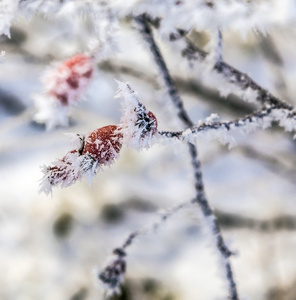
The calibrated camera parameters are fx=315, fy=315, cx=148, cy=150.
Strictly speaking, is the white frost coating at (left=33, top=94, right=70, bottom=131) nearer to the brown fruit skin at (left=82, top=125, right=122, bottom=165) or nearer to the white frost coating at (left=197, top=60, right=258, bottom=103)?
the white frost coating at (left=197, top=60, right=258, bottom=103)

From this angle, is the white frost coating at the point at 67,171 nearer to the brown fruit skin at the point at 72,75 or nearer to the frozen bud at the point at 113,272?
the brown fruit skin at the point at 72,75

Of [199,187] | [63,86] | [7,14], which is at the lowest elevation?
[199,187]

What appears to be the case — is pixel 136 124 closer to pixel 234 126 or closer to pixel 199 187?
pixel 234 126

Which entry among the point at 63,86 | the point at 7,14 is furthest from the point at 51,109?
the point at 7,14

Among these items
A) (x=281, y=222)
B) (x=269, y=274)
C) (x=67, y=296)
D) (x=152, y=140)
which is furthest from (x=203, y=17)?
(x=67, y=296)

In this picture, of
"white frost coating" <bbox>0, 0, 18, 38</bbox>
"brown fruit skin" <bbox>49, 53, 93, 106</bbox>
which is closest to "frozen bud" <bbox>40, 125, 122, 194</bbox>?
"white frost coating" <bbox>0, 0, 18, 38</bbox>

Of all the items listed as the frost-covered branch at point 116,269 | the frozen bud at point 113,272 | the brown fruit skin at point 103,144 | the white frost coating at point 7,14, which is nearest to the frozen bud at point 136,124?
the brown fruit skin at point 103,144
